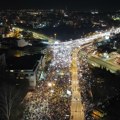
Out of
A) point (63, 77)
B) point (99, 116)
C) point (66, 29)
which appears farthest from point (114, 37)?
point (99, 116)

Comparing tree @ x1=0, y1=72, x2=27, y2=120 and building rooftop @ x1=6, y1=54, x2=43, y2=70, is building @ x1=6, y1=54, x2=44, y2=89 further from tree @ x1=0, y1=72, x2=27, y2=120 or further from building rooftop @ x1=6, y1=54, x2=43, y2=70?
tree @ x1=0, y1=72, x2=27, y2=120

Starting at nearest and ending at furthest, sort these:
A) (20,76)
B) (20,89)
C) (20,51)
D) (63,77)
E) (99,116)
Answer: (99,116), (20,89), (20,76), (63,77), (20,51)

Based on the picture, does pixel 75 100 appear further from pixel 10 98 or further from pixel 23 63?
pixel 23 63

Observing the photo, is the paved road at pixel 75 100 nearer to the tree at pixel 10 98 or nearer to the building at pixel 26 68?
the building at pixel 26 68

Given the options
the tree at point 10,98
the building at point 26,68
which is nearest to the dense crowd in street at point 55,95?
the tree at point 10,98

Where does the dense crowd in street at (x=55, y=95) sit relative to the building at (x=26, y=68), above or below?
below

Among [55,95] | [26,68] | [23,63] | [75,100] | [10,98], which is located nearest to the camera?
[10,98]

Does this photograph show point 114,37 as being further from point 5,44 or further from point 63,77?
point 63,77

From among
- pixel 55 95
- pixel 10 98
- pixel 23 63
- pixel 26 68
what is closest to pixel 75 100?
pixel 55 95
